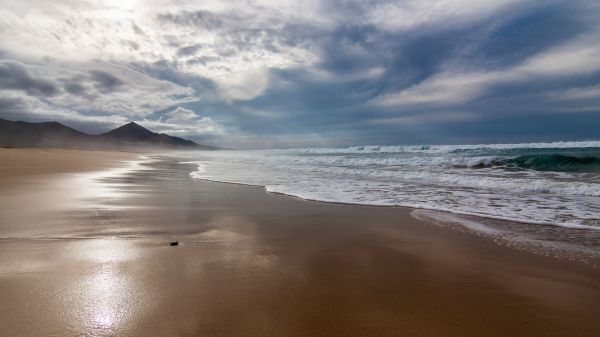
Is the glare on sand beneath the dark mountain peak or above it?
beneath

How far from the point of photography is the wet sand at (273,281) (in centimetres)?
192

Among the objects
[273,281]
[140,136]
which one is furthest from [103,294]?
[140,136]

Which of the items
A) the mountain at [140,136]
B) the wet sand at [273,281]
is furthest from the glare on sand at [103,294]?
the mountain at [140,136]

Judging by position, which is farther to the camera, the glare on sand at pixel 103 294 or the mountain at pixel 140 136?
the mountain at pixel 140 136

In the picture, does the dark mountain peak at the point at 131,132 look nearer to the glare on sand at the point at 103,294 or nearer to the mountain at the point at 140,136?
the mountain at the point at 140,136

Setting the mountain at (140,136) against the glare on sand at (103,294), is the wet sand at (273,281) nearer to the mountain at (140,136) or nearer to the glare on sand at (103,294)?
the glare on sand at (103,294)

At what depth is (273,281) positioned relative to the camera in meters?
2.59

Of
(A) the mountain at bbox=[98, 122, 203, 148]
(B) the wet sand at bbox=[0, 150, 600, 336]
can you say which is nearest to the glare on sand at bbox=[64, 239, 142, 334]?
(B) the wet sand at bbox=[0, 150, 600, 336]

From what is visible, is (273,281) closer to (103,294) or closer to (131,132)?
(103,294)

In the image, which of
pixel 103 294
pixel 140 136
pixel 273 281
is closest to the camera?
pixel 103 294

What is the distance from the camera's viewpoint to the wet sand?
1.92 metres

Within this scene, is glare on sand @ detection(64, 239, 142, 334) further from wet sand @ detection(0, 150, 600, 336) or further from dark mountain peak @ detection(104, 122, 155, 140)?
dark mountain peak @ detection(104, 122, 155, 140)

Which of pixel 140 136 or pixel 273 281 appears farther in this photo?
pixel 140 136

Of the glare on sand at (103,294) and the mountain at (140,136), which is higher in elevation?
the mountain at (140,136)
